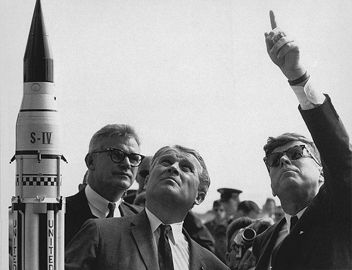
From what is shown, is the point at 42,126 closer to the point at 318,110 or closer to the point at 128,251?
the point at 128,251

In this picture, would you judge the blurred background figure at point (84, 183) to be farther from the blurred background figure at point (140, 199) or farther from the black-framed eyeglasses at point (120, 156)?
the blurred background figure at point (140, 199)

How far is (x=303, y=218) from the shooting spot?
8.81 meters

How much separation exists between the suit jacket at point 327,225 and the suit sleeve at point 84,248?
181cm

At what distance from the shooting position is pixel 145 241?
8898mm

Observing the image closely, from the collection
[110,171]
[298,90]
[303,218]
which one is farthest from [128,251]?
[298,90]

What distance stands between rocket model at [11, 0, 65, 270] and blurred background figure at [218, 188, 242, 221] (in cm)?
213

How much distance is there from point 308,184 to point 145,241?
1828 millimetres

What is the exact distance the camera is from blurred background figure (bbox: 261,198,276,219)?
1074cm

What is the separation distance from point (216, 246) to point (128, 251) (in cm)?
167

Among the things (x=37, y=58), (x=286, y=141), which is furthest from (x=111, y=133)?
(x=286, y=141)

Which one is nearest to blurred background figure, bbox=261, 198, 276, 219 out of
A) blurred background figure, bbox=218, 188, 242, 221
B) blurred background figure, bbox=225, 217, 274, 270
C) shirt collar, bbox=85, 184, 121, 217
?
blurred background figure, bbox=218, 188, 242, 221

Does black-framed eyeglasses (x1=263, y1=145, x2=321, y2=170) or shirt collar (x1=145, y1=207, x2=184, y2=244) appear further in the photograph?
black-framed eyeglasses (x1=263, y1=145, x2=321, y2=170)

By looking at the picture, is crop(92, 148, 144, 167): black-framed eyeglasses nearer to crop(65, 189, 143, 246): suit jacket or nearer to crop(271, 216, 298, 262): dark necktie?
crop(65, 189, 143, 246): suit jacket

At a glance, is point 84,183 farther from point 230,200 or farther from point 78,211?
point 230,200
